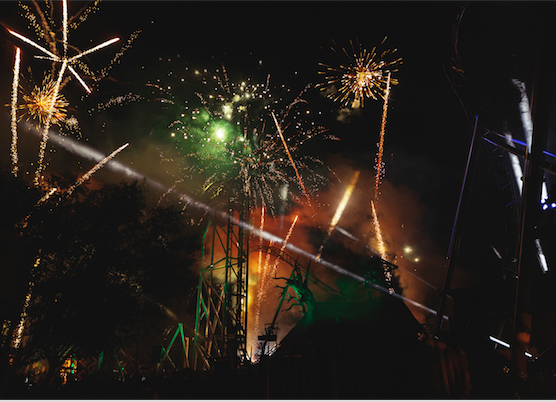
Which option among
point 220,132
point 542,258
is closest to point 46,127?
point 220,132

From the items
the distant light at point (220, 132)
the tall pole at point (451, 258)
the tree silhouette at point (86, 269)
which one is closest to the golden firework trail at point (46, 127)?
the tree silhouette at point (86, 269)

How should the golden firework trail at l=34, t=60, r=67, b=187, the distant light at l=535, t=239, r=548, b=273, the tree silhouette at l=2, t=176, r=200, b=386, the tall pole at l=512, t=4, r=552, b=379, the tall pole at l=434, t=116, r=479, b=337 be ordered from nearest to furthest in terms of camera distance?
the tall pole at l=512, t=4, r=552, b=379
the tree silhouette at l=2, t=176, r=200, b=386
the tall pole at l=434, t=116, r=479, b=337
the distant light at l=535, t=239, r=548, b=273
the golden firework trail at l=34, t=60, r=67, b=187

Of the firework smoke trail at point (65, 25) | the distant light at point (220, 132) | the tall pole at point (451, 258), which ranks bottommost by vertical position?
the tall pole at point (451, 258)

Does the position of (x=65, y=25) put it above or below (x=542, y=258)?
above

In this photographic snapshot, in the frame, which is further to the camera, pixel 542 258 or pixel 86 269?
pixel 542 258

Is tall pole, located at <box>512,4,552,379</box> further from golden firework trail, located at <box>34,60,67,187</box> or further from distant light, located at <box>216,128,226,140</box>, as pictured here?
golden firework trail, located at <box>34,60,67,187</box>

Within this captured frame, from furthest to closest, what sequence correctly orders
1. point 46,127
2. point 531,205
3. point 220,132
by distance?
1. point 220,132
2. point 46,127
3. point 531,205

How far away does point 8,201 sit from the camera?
1087 cm

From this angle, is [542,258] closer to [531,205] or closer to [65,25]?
[531,205]

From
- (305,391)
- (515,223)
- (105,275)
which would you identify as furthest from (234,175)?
(515,223)

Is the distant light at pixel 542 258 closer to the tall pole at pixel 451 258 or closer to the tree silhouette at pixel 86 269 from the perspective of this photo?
the tall pole at pixel 451 258

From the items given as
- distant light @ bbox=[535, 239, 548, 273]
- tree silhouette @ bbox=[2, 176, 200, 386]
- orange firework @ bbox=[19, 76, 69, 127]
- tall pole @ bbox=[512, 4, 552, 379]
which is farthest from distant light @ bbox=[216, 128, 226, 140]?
distant light @ bbox=[535, 239, 548, 273]

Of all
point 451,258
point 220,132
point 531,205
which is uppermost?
point 220,132

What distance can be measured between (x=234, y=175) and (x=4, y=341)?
1034 centimetres
